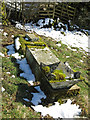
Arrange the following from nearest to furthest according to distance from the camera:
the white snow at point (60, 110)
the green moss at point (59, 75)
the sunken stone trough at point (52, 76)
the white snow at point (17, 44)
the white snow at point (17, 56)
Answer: the white snow at point (60, 110) < the sunken stone trough at point (52, 76) < the green moss at point (59, 75) < the white snow at point (17, 56) < the white snow at point (17, 44)

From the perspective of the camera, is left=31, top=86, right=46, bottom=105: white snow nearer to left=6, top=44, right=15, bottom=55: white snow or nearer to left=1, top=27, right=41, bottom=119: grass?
left=1, top=27, right=41, bottom=119: grass

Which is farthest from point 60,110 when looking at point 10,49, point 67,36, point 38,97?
point 67,36

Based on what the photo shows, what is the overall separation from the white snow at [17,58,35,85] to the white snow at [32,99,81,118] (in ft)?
6.26

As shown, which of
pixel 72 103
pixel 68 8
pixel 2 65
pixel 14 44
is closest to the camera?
pixel 72 103

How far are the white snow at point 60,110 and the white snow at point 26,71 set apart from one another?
6.26 ft

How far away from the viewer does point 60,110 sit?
590 cm

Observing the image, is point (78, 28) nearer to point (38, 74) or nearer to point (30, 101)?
point (38, 74)

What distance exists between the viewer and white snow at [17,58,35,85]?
25.5 ft

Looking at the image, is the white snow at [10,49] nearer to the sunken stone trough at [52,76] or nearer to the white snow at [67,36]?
the sunken stone trough at [52,76]

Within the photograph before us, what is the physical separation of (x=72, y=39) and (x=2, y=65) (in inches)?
340

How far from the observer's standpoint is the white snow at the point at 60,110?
18.7 ft

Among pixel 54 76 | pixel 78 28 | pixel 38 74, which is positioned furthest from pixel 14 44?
pixel 78 28

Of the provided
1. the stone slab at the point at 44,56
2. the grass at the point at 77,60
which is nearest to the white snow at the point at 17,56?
the stone slab at the point at 44,56

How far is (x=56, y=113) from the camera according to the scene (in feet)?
18.9
